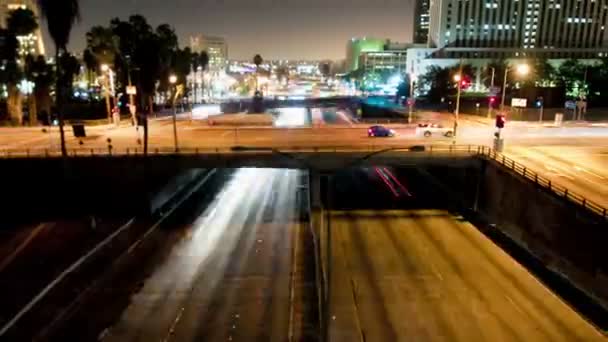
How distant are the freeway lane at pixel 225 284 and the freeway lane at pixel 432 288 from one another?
364 centimetres

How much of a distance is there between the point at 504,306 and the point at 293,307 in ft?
41.0

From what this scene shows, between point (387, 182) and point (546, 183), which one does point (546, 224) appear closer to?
point (546, 183)

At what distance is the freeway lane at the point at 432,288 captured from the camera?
24.5 meters

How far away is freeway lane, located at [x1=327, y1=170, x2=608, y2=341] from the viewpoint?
24.5 metres

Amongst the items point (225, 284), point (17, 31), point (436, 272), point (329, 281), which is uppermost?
point (17, 31)

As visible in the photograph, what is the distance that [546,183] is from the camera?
35062 millimetres

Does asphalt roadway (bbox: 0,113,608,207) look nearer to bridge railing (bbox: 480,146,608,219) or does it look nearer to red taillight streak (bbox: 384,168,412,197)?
bridge railing (bbox: 480,146,608,219)

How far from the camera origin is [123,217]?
4394cm

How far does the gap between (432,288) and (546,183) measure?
1339 cm

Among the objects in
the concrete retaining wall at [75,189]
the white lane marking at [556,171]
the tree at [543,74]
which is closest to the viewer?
the white lane marking at [556,171]

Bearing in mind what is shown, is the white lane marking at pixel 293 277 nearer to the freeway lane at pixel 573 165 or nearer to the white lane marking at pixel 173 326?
the white lane marking at pixel 173 326

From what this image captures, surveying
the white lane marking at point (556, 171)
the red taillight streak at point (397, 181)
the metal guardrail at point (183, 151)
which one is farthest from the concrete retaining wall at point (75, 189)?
the white lane marking at point (556, 171)

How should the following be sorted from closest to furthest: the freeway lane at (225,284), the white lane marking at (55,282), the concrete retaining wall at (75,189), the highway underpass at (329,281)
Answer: the highway underpass at (329,281) < the freeway lane at (225,284) < the white lane marking at (55,282) < the concrete retaining wall at (75,189)

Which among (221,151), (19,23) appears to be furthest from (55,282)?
(19,23)
